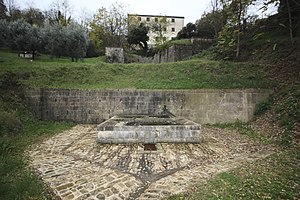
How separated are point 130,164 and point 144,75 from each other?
7.99 metres

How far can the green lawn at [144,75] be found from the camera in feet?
33.3

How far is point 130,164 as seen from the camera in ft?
14.8

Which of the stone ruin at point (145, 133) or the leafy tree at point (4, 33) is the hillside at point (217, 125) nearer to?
the stone ruin at point (145, 133)

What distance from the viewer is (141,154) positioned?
17.0ft

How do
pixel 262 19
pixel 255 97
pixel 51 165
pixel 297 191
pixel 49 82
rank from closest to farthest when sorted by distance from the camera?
pixel 297 191
pixel 51 165
pixel 255 97
pixel 49 82
pixel 262 19

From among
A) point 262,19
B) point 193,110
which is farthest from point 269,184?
point 262,19

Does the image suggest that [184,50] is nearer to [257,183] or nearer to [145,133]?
[145,133]

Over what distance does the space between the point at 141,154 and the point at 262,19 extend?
59.0ft

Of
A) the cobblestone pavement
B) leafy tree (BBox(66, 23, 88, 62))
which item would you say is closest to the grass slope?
the cobblestone pavement

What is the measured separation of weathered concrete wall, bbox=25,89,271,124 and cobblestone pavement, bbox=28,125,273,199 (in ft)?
9.17

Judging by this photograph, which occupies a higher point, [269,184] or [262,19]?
[262,19]

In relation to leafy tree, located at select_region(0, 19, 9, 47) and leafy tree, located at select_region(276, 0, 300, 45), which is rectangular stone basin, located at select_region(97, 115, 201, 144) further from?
leafy tree, located at select_region(0, 19, 9, 47)

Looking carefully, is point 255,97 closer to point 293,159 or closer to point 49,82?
point 293,159

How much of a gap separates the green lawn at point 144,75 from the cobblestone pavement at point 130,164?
4.37m
